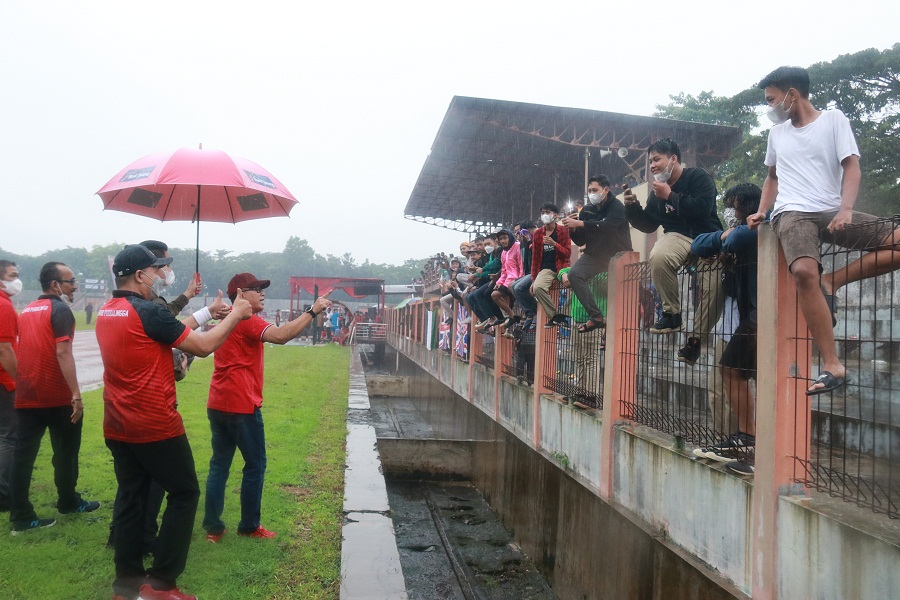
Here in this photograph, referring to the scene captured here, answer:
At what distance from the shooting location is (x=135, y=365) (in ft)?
11.6

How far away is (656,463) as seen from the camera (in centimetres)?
460

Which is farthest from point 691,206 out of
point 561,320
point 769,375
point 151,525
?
point 151,525

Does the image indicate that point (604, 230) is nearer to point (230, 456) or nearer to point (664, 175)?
point (664, 175)

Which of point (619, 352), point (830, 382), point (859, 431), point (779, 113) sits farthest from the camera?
point (619, 352)

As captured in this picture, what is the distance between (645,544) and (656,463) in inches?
20.7

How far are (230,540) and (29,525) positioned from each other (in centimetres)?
132

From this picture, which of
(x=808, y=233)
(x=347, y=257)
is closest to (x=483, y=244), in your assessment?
(x=808, y=233)

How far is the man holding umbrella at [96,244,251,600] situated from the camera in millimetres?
3535

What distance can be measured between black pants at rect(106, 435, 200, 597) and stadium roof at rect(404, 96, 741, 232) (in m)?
14.4

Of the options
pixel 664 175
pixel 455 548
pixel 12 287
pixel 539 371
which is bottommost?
pixel 455 548

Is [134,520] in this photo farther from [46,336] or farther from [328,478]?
[328,478]

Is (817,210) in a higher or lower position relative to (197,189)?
lower

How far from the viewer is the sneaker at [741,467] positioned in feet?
12.1

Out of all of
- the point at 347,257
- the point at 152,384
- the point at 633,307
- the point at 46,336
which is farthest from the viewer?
the point at 347,257
